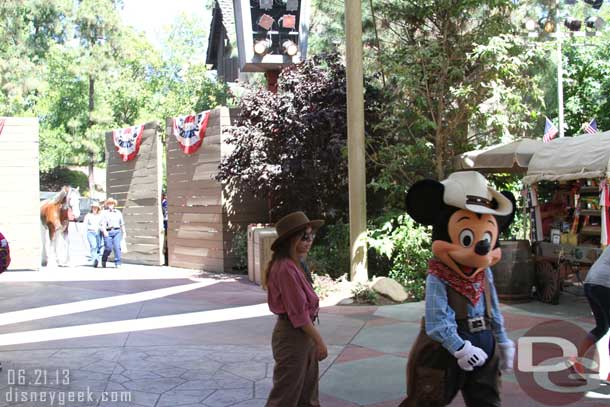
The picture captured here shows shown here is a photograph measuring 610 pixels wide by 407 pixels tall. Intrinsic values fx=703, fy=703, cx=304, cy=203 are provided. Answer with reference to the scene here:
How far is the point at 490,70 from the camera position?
38.8 feet

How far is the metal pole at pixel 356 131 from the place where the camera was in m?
11.2

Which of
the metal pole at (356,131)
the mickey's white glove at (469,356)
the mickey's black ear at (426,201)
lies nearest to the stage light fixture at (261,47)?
the metal pole at (356,131)

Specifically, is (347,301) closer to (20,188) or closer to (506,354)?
(506,354)

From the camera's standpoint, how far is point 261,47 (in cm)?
1412

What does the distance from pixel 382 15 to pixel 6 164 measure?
26.9ft

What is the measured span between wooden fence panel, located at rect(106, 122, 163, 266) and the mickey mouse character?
41.5ft

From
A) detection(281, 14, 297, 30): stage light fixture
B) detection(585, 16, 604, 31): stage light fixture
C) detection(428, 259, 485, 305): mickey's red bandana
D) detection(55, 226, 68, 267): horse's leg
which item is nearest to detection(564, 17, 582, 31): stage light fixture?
detection(585, 16, 604, 31): stage light fixture

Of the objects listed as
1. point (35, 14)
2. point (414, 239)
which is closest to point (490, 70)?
point (414, 239)

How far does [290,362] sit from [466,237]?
1.42 m

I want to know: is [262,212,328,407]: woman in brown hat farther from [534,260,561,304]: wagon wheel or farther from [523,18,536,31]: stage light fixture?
[523,18,536,31]: stage light fixture

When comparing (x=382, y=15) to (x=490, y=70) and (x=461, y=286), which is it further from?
(x=461, y=286)

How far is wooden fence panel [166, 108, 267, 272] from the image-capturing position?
14508 mm

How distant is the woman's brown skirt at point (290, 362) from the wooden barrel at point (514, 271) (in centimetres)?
630

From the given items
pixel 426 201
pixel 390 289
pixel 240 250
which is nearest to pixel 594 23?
pixel 240 250
